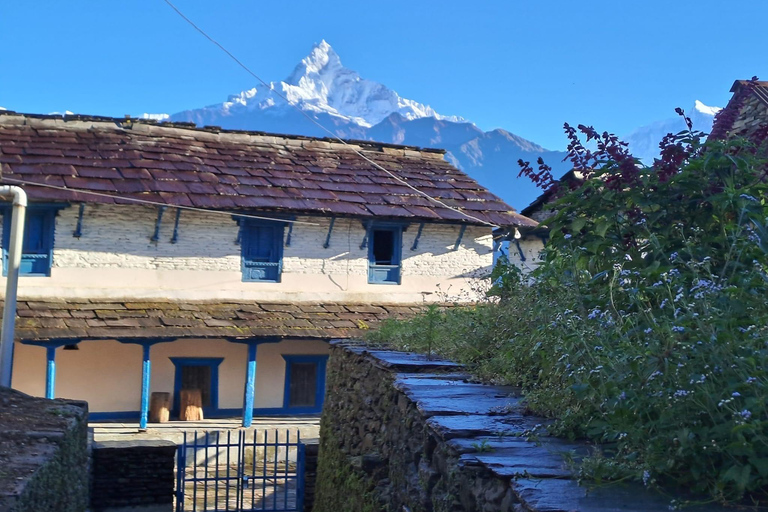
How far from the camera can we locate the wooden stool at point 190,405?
16.9 metres

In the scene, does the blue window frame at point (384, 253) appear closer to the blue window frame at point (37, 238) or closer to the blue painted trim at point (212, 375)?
the blue painted trim at point (212, 375)

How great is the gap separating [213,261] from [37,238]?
3641 millimetres

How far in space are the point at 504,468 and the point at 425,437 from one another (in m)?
1.22

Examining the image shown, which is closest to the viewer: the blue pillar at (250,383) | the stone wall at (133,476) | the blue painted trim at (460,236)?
the stone wall at (133,476)

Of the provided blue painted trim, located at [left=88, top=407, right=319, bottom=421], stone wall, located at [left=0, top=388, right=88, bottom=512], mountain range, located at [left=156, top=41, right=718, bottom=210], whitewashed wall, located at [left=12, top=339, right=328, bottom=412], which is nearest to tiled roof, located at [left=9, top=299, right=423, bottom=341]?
whitewashed wall, located at [left=12, top=339, right=328, bottom=412]

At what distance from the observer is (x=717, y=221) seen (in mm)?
4090

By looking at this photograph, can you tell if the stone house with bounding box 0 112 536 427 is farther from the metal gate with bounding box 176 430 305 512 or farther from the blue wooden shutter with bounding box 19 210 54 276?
the metal gate with bounding box 176 430 305 512

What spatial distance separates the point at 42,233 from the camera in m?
15.9

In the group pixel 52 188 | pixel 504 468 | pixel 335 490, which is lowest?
pixel 335 490

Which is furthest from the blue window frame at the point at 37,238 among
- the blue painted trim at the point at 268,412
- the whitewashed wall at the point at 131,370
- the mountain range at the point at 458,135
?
the mountain range at the point at 458,135

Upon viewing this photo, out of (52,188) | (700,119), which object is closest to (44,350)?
(52,188)

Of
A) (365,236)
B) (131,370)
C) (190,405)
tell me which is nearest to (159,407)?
(190,405)

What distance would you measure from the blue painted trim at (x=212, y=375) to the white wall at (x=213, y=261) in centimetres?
169

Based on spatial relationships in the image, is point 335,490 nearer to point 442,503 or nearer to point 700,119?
point 442,503
